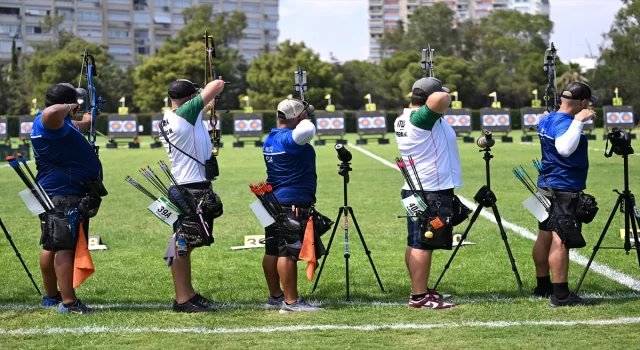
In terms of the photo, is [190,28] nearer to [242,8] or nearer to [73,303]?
[242,8]

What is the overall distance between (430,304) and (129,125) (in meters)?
38.8

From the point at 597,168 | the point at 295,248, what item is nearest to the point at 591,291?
the point at 295,248

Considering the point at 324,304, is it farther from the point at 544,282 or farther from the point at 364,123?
the point at 364,123

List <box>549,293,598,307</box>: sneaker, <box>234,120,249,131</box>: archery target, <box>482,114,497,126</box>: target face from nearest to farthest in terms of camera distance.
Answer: <box>549,293,598,307</box>: sneaker, <box>234,120,249,131</box>: archery target, <box>482,114,497,126</box>: target face

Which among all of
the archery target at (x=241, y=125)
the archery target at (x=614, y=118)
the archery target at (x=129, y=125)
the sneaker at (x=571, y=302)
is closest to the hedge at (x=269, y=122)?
the archery target at (x=129, y=125)

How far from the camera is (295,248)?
333 inches

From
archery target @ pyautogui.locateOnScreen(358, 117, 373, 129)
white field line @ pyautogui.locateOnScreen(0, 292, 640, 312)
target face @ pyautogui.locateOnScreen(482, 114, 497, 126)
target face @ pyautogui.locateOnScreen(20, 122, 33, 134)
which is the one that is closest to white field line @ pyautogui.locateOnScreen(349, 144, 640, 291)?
white field line @ pyautogui.locateOnScreen(0, 292, 640, 312)

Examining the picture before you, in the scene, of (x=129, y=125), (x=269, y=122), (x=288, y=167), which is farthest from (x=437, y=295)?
(x=269, y=122)

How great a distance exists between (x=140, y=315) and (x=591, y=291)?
156 inches

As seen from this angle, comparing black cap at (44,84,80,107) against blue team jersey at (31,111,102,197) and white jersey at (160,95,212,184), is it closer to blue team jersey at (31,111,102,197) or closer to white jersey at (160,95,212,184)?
blue team jersey at (31,111,102,197)

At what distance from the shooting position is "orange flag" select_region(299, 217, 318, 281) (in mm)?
8375

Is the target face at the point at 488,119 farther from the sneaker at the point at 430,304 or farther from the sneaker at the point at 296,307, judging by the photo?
the sneaker at the point at 296,307

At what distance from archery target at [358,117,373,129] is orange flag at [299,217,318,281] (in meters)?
35.6

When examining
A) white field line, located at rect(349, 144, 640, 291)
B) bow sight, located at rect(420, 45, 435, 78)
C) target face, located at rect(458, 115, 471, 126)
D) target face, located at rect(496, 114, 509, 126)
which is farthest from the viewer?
target face, located at rect(496, 114, 509, 126)
